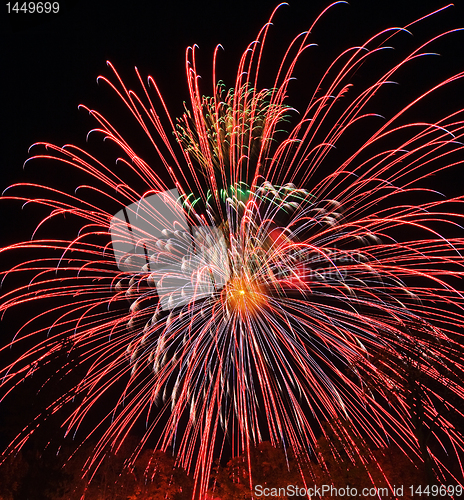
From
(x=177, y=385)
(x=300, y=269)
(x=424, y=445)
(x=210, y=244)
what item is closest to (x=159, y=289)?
(x=210, y=244)

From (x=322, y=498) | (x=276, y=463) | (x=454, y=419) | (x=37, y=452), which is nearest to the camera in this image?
(x=454, y=419)

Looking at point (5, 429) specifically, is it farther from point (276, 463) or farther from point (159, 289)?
point (276, 463)

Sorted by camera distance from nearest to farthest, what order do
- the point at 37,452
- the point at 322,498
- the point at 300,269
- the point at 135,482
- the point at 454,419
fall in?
the point at 300,269, the point at 454,419, the point at 37,452, the point at 322,498, the point at 135,482

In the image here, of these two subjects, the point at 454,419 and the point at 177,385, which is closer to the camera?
the point at 177,385

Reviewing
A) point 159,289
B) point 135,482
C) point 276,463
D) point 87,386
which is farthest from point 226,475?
Answer: point 159,289

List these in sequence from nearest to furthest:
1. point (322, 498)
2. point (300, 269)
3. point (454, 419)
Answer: point (300, 269) → point (454, 419) → point (322, 498)

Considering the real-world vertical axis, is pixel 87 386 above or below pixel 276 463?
above

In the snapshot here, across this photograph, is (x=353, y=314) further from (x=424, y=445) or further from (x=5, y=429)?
(x=5, y=429)

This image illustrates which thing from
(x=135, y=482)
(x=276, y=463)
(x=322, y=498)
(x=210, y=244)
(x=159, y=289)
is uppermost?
(x=210, y=244)

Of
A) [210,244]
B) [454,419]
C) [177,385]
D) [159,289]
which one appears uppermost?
[210,244]
